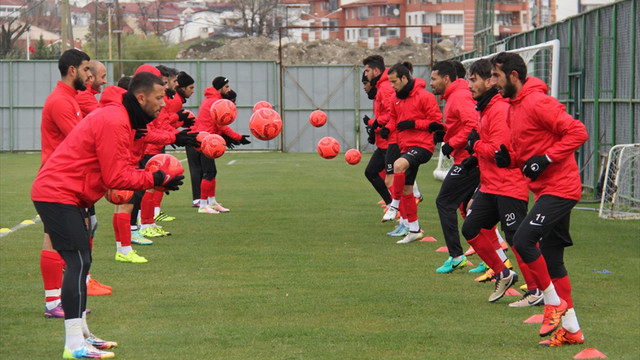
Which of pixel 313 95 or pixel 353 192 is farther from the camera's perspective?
pixel 313 95

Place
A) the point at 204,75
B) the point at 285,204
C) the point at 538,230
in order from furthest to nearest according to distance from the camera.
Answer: the point at 204,75 → the point at 285,204 → the point at 538,230

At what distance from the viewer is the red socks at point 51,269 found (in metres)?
7.89

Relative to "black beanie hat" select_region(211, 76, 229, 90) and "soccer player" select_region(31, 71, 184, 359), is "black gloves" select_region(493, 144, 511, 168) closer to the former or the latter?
"soccer player" select_region(31, 71, 184, 359)

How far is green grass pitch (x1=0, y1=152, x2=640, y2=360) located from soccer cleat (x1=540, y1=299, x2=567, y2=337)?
0.12 meters

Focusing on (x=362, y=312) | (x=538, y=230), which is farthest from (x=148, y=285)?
(x=538, y=230)

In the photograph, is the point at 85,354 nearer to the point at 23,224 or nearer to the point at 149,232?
the point at 149,232

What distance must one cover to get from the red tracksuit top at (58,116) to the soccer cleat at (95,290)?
1.71 metres

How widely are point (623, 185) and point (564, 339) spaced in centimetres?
1042

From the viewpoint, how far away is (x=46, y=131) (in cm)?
815

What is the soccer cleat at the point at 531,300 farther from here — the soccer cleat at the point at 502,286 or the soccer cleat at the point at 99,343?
the soccer cleat at the point at 99,343

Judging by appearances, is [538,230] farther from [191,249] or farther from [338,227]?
[338,227]

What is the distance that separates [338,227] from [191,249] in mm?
3032

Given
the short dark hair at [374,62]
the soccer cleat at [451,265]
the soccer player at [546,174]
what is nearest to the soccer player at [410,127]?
the short dark hair at [374,62]

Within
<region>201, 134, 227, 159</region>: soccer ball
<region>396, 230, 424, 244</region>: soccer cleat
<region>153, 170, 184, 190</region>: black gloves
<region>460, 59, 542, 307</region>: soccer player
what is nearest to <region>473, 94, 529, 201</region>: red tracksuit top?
<region>460, 59, 542, 307</region>: soccer player
